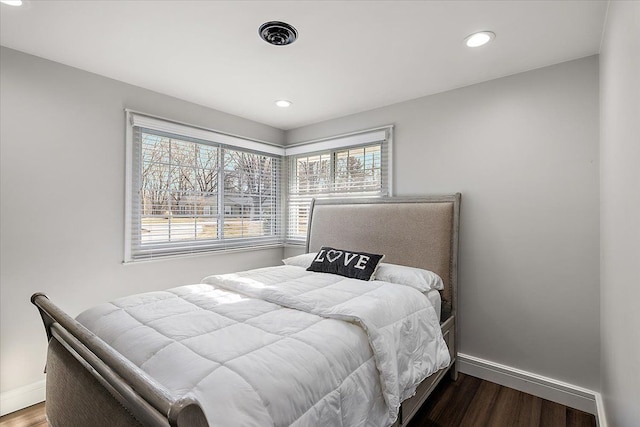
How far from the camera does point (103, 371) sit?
3.55 ft

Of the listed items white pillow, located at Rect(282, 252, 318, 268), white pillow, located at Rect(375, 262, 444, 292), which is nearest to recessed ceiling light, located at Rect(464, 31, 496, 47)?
white pillow, located at Rect(375, 262, 444, 292)

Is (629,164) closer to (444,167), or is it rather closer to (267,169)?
(444,167)

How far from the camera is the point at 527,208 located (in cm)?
241

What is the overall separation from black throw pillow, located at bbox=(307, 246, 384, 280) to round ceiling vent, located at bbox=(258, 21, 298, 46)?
171 cm

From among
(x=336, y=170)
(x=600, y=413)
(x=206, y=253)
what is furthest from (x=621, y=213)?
(x=206, y=253)

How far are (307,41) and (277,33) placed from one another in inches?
8.3

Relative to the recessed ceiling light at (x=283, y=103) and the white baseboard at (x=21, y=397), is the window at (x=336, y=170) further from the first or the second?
the white baseboard at (x=21, y=397)

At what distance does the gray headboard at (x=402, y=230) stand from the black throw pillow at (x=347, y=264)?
318 mm

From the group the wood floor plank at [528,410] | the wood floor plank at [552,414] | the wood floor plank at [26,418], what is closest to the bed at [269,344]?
the wood floor plank at [528,410]

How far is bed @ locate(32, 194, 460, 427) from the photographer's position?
0.97 m

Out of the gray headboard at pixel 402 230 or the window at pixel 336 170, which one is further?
the window at pixel 336 170

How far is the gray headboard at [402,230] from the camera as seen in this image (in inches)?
104

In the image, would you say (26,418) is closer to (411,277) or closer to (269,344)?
(269,344)

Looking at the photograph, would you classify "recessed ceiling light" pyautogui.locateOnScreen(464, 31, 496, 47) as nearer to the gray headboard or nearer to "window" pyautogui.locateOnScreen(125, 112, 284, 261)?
the gray headboard
